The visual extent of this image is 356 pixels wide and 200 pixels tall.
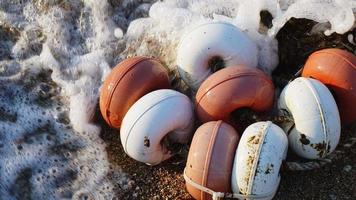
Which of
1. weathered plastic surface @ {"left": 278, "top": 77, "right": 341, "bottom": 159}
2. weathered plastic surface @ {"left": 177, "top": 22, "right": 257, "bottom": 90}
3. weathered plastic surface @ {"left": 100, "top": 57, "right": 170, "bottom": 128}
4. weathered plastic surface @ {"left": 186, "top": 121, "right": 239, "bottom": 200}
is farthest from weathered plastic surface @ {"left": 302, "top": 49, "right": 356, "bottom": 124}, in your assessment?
weathered plastic surface @ {"left": 100, "top": 57, "right": 170, "bottom": 128}

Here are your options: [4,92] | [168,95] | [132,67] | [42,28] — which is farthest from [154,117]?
[42,28]

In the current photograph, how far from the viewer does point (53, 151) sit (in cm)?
383

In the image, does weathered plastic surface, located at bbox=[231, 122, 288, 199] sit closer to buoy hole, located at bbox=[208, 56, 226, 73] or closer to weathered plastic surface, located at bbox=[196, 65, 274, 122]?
weathered plastic surface, located at bbox=[196, 65, 274, 122]

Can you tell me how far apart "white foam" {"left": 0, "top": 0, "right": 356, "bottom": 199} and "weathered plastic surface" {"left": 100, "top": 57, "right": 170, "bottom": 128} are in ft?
1.33

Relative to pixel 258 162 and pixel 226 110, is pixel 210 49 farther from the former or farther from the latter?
pixel 258 162

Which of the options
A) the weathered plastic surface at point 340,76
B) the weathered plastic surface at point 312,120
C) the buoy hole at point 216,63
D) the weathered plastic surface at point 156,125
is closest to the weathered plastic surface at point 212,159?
the weathered plastic surface at point 156,125

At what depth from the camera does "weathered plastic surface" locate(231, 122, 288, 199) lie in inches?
115

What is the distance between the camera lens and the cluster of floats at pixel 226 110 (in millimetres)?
2980

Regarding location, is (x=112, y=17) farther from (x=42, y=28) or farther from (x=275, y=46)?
→ (x=275, y=46)

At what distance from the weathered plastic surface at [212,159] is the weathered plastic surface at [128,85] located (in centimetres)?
60

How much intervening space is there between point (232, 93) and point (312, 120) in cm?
50

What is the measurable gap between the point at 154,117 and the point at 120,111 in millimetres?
365

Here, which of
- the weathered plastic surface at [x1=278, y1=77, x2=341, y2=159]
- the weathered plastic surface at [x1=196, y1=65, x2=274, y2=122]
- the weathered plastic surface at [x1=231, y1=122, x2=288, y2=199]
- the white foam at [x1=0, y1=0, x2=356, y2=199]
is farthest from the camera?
the white foam at [x1=0, y1=0, x2=356, y2=199]

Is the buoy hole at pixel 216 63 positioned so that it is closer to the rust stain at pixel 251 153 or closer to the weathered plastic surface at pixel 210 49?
the weathered plastic surface at pixel 210 49
